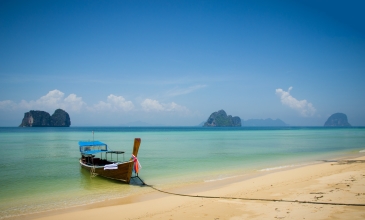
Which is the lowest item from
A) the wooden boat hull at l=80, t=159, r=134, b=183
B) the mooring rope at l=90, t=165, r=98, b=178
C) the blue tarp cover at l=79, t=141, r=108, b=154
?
the mooring rope at l=90, t=165, r=98, b=178

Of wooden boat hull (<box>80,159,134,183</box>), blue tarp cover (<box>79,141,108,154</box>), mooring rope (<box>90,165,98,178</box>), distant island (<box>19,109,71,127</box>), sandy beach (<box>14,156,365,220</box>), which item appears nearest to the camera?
sandy beach (<box>14,156,365,220</box>)

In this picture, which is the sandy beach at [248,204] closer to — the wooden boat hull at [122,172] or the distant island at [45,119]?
the wooden boat hull at [122,172]

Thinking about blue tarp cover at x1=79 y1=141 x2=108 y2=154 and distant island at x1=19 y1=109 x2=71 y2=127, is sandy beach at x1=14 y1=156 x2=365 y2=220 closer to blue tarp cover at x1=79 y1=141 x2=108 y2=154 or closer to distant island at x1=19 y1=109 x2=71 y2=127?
blue tarp cover at x1=79 y1=141 x2=108 y2=154

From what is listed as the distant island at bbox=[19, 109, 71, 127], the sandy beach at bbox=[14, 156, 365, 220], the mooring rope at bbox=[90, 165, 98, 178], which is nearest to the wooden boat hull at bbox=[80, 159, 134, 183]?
the mooring rope at bbox=[90, 165, 98, 178]

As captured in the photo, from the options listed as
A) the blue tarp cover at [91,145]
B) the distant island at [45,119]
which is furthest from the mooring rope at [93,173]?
the distant island at [45,119]

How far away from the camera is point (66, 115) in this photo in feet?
643

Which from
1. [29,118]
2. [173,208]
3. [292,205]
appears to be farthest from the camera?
[29,118]

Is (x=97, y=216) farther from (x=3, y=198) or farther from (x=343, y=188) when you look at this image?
(x=343, y=188)

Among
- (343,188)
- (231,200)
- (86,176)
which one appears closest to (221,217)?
(231,200)

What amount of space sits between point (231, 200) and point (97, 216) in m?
5.00

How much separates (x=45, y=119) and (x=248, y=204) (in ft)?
676

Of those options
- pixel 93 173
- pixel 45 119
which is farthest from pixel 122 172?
pixel 45 119

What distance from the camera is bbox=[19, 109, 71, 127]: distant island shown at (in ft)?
590

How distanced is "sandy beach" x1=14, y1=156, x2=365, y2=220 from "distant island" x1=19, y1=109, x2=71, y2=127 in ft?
659
